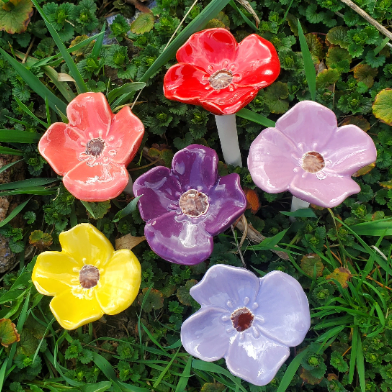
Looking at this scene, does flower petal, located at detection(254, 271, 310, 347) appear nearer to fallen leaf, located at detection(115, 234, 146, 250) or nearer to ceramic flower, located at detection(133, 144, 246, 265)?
ceramic flower, located at detection(133, 144, 246, 265)

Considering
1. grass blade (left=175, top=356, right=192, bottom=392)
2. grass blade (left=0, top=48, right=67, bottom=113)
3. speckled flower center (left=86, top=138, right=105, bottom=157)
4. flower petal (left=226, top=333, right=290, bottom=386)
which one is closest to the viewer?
flower petal (left=226, top=333, right=290, bottom=386)

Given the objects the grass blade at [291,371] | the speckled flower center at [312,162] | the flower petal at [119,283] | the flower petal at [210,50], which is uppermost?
the flower petal at [210,50]

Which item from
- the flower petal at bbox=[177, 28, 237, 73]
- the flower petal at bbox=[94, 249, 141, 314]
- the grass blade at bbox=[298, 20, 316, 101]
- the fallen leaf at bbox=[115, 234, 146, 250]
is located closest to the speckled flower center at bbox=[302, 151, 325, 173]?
the grass blade at bbox=[298, 20, 316, 101]

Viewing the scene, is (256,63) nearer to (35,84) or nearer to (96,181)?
(96,181)

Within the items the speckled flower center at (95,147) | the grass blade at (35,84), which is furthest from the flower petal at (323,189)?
the grass blade at (35,84)

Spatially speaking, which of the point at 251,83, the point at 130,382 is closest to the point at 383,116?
the point at 251,83

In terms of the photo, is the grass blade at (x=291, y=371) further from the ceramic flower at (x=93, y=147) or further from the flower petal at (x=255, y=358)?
the ceramic flower at (x=93, y=147)

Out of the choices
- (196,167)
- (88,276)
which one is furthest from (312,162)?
(88,276)
